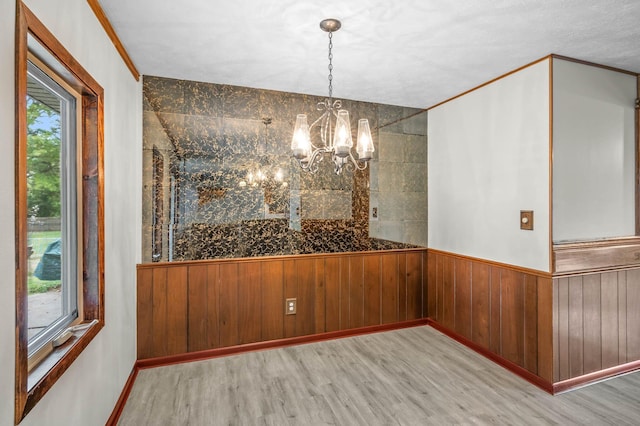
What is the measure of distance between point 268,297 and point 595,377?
9.09ft

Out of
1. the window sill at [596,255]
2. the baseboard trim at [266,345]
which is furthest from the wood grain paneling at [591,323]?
the baseboard trim at [266,345]

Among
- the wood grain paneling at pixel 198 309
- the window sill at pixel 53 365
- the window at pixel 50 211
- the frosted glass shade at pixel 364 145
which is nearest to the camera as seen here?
the window sill at pixel 53 365

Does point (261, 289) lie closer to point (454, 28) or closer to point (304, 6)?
point (304, 6)

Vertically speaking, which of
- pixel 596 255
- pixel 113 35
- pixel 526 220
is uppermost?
pixel 113 35

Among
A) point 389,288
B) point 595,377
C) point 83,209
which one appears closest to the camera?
point 83,209

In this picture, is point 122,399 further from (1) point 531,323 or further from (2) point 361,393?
(1) point 531,323

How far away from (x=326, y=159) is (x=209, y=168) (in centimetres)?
116

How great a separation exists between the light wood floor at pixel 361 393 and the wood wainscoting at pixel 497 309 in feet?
0.55

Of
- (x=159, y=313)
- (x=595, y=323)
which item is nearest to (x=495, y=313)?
(x=595, y=323)

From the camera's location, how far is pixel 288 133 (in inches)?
132

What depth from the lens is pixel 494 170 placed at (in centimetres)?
309

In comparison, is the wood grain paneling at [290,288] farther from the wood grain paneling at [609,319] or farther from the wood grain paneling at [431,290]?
the wood grain paneling at [609,319]

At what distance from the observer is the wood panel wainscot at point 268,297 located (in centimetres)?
300

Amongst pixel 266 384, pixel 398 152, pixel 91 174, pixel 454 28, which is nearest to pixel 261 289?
pixel 266 384
